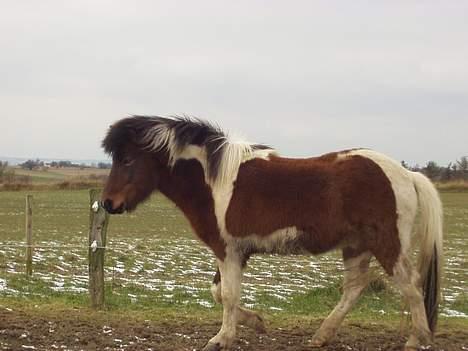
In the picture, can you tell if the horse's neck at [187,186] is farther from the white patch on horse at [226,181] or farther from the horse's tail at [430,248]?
the horse's tail at [430,248]

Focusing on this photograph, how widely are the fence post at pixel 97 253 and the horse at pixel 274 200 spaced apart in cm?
218

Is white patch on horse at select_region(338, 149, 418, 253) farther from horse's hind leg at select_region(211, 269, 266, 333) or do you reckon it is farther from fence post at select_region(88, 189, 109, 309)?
fence post at select_region(88, 189, 109, 309)

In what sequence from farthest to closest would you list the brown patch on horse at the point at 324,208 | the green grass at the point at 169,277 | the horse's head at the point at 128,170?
the green grass at the point at 169,277 → the horse's head at the point at 128,170 → the brown patch on horse at the point at 324,208

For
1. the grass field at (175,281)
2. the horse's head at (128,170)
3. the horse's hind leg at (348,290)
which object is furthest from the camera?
the grass field at (175,281)

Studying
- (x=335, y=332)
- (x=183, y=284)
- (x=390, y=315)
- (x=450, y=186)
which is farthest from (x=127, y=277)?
(x=450, y=186)

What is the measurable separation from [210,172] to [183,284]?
5.02m

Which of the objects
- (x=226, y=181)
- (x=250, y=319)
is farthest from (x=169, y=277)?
(x=226, y=181)

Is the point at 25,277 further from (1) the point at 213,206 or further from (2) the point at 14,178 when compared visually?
(2) the point at 14,178

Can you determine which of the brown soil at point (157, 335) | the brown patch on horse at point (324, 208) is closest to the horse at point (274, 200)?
the brown patch on horse at point (324, 208)

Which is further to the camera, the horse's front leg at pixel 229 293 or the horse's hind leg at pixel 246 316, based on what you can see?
the horse's hind leg at pixel 246 316

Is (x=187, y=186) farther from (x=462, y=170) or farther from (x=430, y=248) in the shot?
(x=462, y=170)

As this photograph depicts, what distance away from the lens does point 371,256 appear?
5914 millimetres

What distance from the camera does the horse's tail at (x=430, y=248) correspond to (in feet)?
18.2

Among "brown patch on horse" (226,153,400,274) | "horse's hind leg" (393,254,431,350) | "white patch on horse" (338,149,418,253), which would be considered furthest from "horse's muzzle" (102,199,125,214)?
"horse's hind leg" (393,254,431,350)
